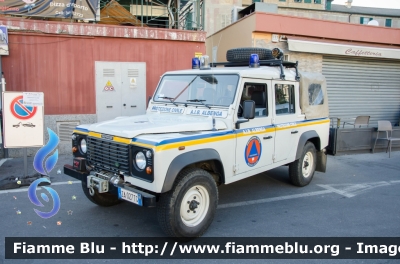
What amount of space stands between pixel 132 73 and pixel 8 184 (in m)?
4.38

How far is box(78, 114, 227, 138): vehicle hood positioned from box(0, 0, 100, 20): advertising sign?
533 centimetres

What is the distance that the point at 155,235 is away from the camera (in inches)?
165

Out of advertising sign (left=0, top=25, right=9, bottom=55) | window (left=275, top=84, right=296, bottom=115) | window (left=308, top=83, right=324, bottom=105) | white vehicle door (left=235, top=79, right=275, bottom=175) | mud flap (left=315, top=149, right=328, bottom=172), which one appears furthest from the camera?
advertising sign (left=0, top=25, right=9, bottom=55)

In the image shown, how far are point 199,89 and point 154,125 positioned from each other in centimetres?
113

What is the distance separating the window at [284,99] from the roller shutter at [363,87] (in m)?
7.03

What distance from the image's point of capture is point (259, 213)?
5.02 meters

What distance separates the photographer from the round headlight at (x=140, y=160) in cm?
357

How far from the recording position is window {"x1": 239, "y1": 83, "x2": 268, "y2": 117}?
4785 mm

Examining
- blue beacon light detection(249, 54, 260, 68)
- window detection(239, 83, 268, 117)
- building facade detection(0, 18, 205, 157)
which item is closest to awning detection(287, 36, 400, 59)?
building facade detection(0, 18, 205, 157)

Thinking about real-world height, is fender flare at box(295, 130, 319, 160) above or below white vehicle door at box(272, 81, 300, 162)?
below

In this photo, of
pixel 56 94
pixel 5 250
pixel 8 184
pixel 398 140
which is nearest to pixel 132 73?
pixel 56 94

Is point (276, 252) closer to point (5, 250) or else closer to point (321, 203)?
point (321, 203)

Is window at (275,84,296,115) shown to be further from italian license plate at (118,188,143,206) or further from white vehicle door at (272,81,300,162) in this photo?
italian license plate at (118,188,143,206)

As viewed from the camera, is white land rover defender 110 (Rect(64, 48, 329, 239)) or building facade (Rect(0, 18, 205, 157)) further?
building facade (Rect(0, 18, 205, 157))
